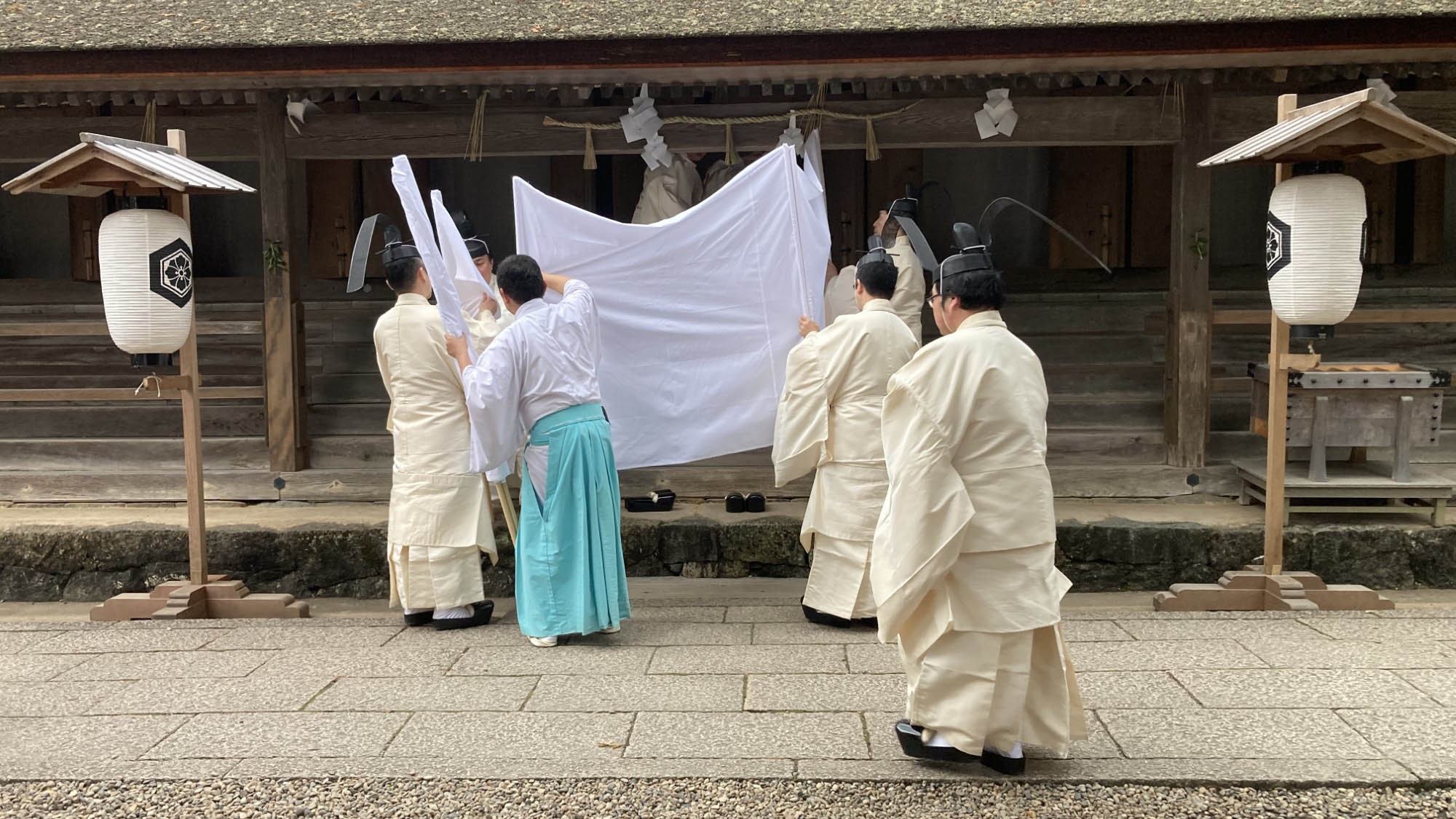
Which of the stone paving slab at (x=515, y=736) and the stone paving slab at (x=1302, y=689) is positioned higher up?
the stone paving slab at (x=1302, y=689)

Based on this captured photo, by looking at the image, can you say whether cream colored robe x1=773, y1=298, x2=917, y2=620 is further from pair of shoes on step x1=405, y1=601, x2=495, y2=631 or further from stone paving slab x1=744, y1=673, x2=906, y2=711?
pair of shoes on step x1=405, y1=601, x2=495, y2=631

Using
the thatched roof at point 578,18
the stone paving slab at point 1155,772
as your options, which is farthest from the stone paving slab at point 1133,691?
the thatched roof at point 578,18

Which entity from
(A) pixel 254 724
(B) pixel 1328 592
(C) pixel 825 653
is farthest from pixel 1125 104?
(A) pixel 254 724

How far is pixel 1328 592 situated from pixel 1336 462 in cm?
196

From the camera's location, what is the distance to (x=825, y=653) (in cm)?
484

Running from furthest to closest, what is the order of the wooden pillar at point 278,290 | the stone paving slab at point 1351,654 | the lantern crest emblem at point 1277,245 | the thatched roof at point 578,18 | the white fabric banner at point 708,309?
the wooden pillar at point 278,290 → the thatched roof at point 578,18 → the white fabric banner at point 708,309 → the lantern crest emblem at point 1277,245 → the stone paving slab at point 1351,654

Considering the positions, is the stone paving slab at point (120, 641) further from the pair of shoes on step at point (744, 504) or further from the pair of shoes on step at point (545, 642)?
the pair of shoes on step at point (744, 504)

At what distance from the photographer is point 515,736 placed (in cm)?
385

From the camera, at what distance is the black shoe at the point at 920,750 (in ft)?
11.4

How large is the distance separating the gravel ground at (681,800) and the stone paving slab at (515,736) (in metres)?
0.23

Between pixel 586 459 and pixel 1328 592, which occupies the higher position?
pixel 586 459

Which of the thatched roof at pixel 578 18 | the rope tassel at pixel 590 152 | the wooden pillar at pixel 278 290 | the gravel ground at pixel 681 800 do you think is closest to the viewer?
the gravel ground at pixel 681 800

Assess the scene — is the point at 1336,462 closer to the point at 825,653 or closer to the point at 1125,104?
the point at 1125,104

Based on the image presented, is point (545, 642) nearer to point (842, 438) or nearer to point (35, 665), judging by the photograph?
point (842, 438)
